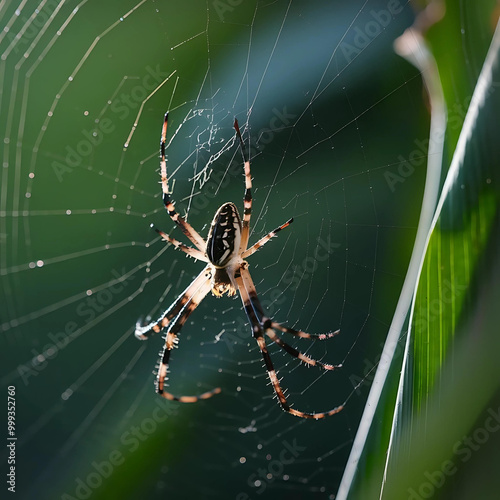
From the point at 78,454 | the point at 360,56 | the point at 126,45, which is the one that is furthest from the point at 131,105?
the point at 78,454

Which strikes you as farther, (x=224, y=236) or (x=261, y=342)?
(x=261, y=342)

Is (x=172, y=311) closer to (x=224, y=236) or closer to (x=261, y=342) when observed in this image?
(x=261, y=342)

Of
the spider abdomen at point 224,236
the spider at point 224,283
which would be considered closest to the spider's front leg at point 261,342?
the spider at point 224,283

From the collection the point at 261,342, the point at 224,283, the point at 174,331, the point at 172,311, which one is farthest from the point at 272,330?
the point at 172,311

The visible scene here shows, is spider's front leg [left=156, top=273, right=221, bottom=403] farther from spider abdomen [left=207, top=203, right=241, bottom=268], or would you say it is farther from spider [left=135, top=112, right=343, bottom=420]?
spider abdomen [left=207, top=203, right=241, bottom=268]

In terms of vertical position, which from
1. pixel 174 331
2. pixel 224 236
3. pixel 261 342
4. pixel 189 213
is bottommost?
pixel 261 342

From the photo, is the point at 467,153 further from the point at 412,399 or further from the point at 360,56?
the point at 360,56

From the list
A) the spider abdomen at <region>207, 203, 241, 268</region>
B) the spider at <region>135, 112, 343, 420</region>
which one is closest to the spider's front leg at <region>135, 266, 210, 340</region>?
the spider at <region>135, 112, 343, 420</region>
